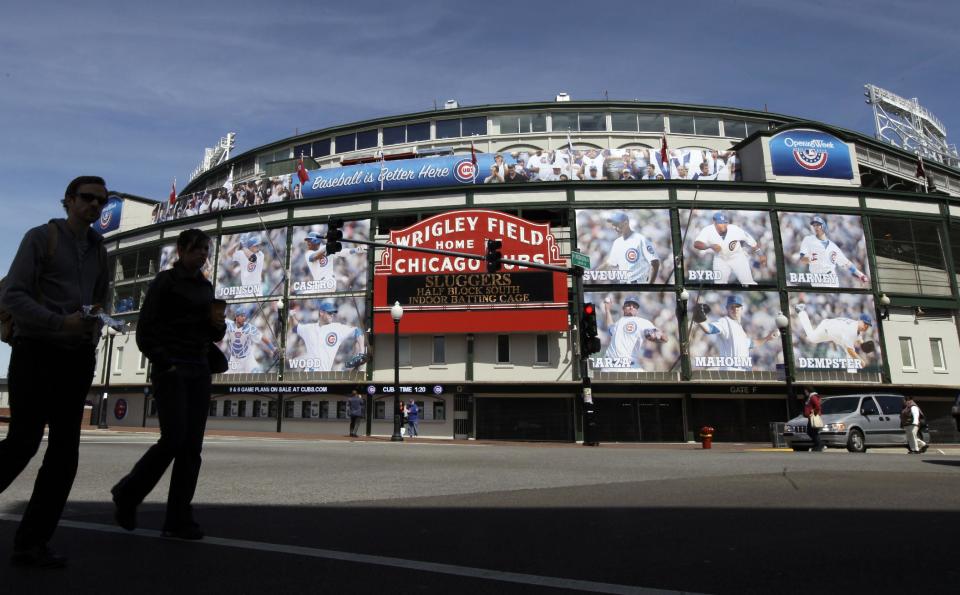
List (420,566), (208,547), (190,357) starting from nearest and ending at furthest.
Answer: (420,566), (208,547), (190,357)

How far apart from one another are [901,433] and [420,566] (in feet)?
65.6

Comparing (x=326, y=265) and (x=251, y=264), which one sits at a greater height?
(x=251, y=264)

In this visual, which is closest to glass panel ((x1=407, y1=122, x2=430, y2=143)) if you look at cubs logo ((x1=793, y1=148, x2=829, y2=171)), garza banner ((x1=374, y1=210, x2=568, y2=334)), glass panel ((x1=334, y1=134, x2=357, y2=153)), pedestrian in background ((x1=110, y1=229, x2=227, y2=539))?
glass panel ((x1=334, y1=134, x2=357, y2=153))

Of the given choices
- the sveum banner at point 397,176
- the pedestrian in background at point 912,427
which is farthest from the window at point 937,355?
the sveum banner at point 397,176

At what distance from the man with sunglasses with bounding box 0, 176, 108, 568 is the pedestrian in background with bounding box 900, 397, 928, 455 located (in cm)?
2030

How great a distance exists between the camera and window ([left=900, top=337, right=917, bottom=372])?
106 feet

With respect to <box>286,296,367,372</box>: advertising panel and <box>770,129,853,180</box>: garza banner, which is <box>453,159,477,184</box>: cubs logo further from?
<box>770,129,853,180</box>: garza banner

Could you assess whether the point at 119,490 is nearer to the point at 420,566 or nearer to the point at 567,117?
the point at 420,566

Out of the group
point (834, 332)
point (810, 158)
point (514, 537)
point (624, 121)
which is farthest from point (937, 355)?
point (514, 537)

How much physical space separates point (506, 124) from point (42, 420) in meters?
42.6

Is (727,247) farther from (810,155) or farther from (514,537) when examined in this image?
(514,537)

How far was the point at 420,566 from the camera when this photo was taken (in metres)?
3.14

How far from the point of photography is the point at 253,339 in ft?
115

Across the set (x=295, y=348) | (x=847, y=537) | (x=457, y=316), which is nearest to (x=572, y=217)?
(x=457, y=316)
